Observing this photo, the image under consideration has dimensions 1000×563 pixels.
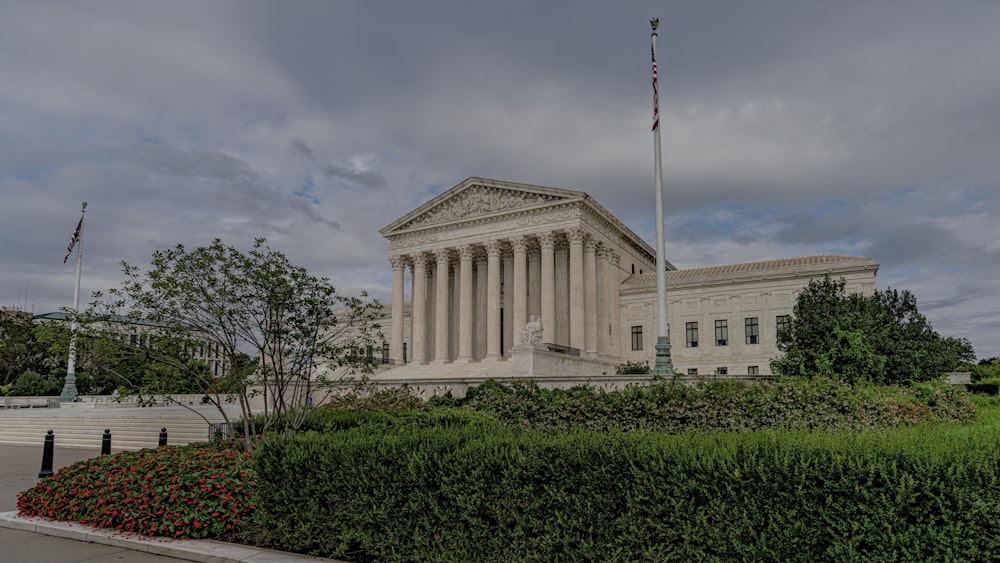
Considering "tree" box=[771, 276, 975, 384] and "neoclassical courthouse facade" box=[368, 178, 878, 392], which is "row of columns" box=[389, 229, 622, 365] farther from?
"tree" box=[771, 276, 975, 384]

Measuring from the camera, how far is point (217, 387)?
43.4 ft

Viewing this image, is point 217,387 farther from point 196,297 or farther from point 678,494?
point 678,494

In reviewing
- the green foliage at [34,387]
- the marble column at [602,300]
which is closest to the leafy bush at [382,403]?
the marble column at [602,300]

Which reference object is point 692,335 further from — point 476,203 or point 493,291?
point 476,203

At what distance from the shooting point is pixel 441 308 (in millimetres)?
55750

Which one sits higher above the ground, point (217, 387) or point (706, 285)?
point (706, 285)

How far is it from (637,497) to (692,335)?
163 feet

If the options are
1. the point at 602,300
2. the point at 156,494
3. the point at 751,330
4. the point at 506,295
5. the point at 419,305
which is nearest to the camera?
the point at 156,494

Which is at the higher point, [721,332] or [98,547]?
[721,332]

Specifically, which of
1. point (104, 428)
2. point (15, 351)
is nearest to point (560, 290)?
point (104, 428)

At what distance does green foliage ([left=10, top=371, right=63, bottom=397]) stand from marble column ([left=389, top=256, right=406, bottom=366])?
33.2 meters

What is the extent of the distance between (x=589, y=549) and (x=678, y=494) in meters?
1.09

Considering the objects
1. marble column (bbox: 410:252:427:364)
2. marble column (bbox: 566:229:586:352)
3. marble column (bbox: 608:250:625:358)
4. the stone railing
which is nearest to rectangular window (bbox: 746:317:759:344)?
marble column (bbox: 608:250:625:358)

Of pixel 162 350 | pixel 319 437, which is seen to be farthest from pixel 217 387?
pixel 319 437
